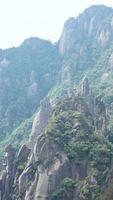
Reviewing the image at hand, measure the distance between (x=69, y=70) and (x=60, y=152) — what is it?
88.9 m

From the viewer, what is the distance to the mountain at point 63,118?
88.8 m

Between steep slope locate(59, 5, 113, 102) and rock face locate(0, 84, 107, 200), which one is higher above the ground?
steep slope locate(59, 5, 113, 102)

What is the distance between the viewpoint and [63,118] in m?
99.8

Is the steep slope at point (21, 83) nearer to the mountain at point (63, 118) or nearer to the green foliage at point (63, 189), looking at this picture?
the mountain at point (63, 118)

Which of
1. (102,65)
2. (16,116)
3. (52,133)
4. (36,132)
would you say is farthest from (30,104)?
(52,133)

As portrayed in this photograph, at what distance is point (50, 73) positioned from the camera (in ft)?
621

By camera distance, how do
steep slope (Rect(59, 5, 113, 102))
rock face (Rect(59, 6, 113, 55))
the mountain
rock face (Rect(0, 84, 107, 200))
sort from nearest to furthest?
1. rock face (Rect(0, 84, 107, 200))
2. the mountain
3. steep slope (Rect(59, 5, 113, 102))
4. rock face (Rect(59, 6, 113, 55))

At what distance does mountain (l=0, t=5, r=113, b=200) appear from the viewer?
88.8 meters

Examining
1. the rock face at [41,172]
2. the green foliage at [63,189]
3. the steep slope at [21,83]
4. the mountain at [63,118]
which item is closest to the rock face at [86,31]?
the mountain at [63,118]

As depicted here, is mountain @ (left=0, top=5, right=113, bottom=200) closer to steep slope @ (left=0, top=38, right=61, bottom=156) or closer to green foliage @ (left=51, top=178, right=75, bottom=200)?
steep slope @ (left=0, top=38, right=61, bottom=156)

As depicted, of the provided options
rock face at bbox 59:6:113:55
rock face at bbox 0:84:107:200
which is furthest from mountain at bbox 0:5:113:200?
rock face at bbox 59:6:113:55

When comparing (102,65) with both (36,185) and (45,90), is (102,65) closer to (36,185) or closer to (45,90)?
(45,90)

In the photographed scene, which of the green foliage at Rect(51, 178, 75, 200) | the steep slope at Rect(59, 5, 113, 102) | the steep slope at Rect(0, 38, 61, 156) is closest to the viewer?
the green foliage at Rect(51, 178, 75, 200)

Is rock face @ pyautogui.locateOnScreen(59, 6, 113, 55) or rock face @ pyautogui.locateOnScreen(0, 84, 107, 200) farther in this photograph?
rock face @ pyautogui.locateOnScreen(59, 6, 113, 55)
